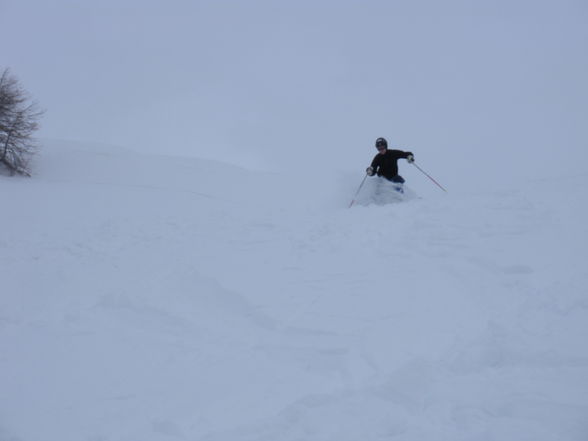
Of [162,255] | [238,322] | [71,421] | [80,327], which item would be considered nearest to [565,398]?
[238,322]

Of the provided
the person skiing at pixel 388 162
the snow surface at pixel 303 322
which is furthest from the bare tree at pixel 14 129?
the person skiing at pixel 388 162

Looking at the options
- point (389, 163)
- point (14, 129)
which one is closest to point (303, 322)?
point (389, 163)

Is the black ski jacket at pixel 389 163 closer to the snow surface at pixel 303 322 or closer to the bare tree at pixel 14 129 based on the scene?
the snow surface at pixel 303 322

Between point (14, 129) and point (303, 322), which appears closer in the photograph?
point (303, 322)

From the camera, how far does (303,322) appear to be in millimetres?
4387

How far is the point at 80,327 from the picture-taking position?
174 inches

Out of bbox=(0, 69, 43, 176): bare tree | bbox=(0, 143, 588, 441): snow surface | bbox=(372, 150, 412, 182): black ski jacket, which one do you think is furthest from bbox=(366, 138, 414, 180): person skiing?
bbox=(0, 69, 43, 176): bare tree

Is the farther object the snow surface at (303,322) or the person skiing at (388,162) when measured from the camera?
the person skiing at (388,162)

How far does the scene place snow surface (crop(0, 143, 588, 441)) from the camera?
3033mm

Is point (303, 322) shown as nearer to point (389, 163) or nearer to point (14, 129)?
point (389, 163)

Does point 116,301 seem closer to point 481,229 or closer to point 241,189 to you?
point 481,229

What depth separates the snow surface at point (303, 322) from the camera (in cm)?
303

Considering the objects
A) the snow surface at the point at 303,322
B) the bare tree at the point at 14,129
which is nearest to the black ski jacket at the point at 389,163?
the snow surface at the point at 303,322

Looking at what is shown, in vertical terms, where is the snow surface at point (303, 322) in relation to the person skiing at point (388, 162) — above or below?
below
